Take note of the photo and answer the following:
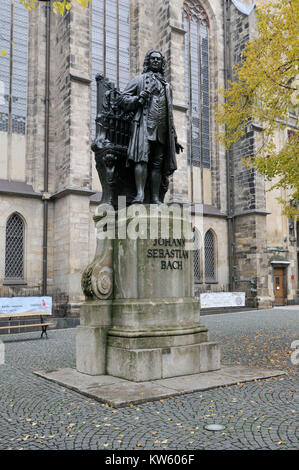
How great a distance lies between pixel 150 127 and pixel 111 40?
16.0m

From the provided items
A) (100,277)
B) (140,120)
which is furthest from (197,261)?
(100,277)

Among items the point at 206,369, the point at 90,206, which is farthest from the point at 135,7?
the point at 206,369

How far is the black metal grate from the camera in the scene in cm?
1741

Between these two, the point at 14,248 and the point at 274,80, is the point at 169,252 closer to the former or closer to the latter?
the point at 274,80

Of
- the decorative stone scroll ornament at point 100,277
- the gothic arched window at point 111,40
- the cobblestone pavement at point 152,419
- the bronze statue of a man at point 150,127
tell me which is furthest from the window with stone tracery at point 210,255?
the decorative stone scroll ornament at point 100,277

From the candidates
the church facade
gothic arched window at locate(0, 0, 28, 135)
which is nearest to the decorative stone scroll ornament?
the church facade

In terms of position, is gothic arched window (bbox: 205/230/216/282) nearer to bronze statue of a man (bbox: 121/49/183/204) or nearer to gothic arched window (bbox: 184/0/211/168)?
gothic arched window (bbox: 184/0/211/168)

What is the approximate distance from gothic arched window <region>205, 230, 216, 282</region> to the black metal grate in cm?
1002

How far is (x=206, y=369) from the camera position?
604 cm

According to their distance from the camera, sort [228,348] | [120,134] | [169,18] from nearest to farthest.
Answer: [120,134] < [228,348] < [169,18]

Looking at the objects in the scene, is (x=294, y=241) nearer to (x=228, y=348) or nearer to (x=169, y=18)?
(x=169, y=18)

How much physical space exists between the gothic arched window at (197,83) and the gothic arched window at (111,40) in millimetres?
4116

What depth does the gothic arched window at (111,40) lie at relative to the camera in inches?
788
